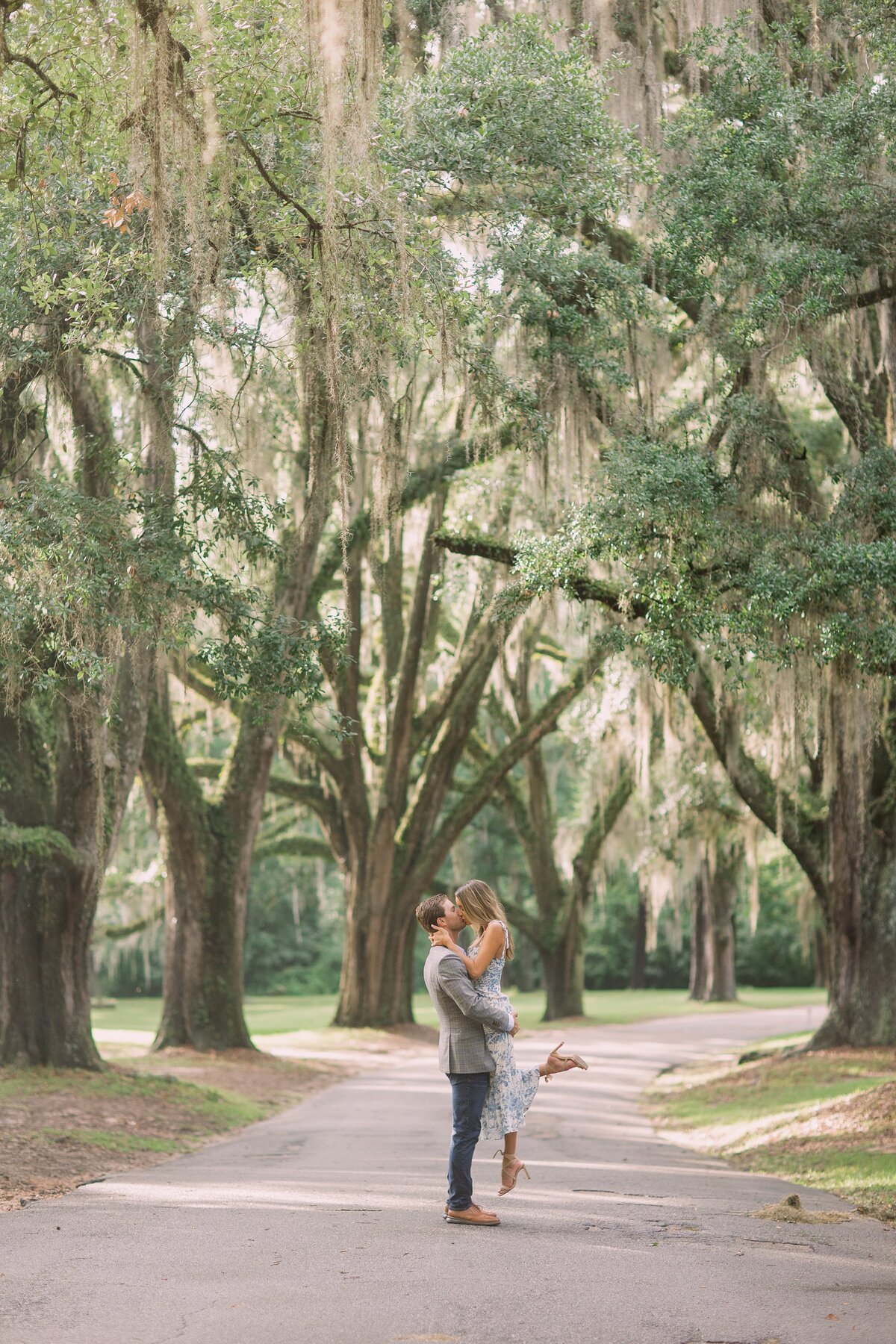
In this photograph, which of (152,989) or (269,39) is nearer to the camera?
(269,39)

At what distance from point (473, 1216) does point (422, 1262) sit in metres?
0.78

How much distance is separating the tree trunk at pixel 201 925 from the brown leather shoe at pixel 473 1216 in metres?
11.2

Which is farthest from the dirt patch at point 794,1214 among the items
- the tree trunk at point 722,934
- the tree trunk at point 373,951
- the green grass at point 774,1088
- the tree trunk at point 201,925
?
the tree trunk at point 722,934

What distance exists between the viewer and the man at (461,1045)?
235 inches

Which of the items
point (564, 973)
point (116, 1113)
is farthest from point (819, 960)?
point (116, 1113)

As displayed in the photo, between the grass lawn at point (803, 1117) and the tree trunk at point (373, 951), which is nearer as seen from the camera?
the grass lawn at point (803, 1117)

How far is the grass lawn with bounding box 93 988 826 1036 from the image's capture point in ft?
97.3

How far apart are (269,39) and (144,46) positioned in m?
0.90

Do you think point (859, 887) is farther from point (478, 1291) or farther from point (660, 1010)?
point (660, 1010)

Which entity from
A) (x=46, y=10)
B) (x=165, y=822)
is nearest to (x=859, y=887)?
(x=165, y=822)

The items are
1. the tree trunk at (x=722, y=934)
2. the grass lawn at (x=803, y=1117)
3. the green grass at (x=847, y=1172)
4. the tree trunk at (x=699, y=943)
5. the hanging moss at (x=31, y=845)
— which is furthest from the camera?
the tree trunk at (x=699, y=943)

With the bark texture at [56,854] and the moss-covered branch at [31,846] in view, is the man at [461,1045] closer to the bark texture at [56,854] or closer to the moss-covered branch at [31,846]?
the bark texture at [56,854]

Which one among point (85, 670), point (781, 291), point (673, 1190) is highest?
point (781, 291)

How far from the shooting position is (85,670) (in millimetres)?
8703
